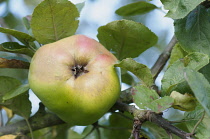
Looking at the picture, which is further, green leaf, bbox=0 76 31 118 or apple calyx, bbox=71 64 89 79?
green leaf, bbox=0 76 31 118

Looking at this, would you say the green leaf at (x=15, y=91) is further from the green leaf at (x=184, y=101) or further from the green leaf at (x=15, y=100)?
the green leaf at (x=184, y=101)

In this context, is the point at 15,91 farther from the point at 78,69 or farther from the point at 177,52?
the point at 177,52

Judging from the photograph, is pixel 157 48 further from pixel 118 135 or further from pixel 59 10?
pixel 59 10

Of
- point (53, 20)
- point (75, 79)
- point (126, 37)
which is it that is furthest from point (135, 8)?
point (75, 79)

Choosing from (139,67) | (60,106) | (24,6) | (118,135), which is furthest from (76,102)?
(24,6)

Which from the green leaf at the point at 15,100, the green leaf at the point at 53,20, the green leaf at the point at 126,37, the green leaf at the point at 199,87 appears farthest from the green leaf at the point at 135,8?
the green leaf at the point at 199,87

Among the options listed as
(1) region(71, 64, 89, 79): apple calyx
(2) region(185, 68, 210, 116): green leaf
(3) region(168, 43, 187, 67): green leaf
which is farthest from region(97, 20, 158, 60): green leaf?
(2) region(185, 68, 210, 116): green leaf

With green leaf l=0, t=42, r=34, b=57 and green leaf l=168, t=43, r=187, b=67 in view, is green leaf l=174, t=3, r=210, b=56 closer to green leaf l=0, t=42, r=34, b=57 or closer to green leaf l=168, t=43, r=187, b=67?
green leaf l=168, t=43, r=187, b=67
